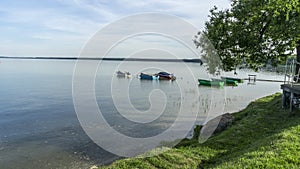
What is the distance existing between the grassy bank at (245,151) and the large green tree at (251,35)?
5404mm

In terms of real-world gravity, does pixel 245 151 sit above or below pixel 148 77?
above

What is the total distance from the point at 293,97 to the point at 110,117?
14.5 meters

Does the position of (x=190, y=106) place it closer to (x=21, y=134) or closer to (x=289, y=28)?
(x=289, y=28)

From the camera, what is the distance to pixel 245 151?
8.43 m

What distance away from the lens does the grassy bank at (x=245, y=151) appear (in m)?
6.86

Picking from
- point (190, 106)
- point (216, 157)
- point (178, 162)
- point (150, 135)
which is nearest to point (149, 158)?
point (178, 162)

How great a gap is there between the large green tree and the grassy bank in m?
5.40

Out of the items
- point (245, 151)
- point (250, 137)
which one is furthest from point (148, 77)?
point (245, 151)

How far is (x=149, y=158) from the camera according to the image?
364 inches

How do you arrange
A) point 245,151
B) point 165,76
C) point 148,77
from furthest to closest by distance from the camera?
point 148,77
point 165,76
point 245,151

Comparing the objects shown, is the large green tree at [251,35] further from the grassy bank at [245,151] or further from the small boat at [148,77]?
the small boat at [148,77]

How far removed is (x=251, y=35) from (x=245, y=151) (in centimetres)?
1097

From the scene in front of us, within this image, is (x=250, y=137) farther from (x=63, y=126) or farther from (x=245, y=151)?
(x=63, y=126)

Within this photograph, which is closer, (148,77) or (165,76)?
(165,76)
